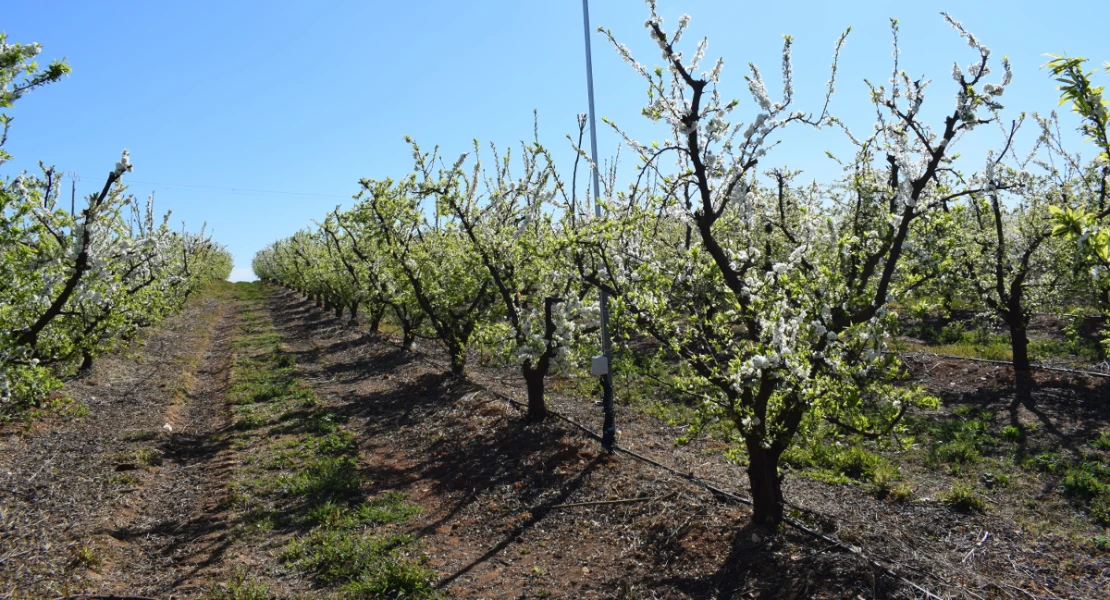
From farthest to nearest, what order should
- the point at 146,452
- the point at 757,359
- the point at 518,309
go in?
1. the point at 518,309
2. the point at 146,452
3. the point at 757,359

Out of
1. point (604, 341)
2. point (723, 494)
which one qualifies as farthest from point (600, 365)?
point (723, 494)

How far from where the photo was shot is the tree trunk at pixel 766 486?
20.1ft

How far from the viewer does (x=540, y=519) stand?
727cm

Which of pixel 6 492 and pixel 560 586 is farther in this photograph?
pixel 6 492

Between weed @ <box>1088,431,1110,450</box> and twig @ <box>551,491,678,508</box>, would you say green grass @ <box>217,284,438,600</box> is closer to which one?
twig @ <box>551,491,678,508</box>

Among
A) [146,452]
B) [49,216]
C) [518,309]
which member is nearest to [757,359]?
[518,309]

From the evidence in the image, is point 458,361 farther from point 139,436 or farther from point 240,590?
point 240,590

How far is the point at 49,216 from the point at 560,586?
23.1 ft

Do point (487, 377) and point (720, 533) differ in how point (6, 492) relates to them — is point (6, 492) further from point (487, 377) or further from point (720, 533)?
point (487, 377)

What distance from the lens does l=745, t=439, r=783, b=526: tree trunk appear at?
20.1ft

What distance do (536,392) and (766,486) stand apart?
193 inches

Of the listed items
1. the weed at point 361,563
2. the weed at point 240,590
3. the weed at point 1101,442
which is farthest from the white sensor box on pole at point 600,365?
the weed at point 1101,442

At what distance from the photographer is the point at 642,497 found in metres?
7.23

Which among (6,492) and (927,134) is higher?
(927,134)
